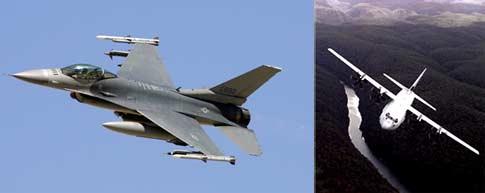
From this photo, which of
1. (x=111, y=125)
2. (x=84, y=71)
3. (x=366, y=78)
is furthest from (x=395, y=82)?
(x=84, y=71)

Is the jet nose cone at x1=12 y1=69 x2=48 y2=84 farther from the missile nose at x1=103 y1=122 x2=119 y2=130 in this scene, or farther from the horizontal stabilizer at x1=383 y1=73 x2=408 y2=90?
the horizontal stabilizer at x1=383 y1=73 x2=408 y2=90

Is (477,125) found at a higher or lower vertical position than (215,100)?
lower

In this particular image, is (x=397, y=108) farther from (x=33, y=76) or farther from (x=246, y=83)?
(x=33, y=76)

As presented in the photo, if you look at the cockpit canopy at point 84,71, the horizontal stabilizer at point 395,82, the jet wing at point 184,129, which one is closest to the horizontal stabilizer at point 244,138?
the jet wing at point 184,129

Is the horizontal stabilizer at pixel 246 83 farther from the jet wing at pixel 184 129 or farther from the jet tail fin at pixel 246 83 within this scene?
the jet wing at pixel 184 129

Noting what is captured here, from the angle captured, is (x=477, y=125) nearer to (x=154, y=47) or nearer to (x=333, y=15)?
(x=333, y=15)

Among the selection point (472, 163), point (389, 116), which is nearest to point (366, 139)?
point (389, 116)
